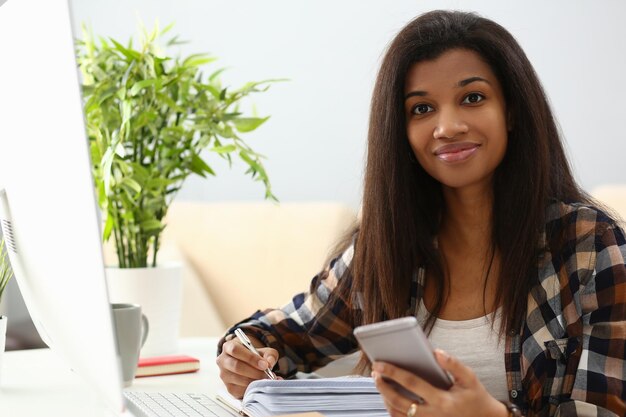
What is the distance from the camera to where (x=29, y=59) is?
0.83 m

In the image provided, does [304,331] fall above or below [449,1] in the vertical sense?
below

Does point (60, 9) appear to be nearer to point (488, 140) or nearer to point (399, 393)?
point (399, 393)

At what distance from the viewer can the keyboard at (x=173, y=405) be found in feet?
3.26

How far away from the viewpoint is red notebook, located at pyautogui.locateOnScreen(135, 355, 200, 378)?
146cm

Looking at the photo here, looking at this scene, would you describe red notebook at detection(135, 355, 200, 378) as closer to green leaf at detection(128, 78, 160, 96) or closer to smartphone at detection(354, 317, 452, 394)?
green leaf at detection(128, 78, 160, 96)

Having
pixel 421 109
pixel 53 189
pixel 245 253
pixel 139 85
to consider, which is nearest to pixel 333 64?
pixel 245 253

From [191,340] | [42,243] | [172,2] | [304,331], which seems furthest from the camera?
[172,2]

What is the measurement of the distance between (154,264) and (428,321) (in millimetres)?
580

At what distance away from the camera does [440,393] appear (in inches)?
31.9

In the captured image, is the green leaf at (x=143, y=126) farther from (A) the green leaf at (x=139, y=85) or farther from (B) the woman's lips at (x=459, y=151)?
(B) the woman's lips at (x=459, y=151)

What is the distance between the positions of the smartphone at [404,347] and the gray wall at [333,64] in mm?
2236

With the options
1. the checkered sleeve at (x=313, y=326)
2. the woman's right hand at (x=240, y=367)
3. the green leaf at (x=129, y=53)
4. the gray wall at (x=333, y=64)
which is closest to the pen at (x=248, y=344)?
the woman's right hand at (x=240, y=367)

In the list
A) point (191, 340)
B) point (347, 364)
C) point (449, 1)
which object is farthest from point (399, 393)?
point (449, 1)

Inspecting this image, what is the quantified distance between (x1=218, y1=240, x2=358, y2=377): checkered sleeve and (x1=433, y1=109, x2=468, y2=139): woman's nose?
1.02 ft
